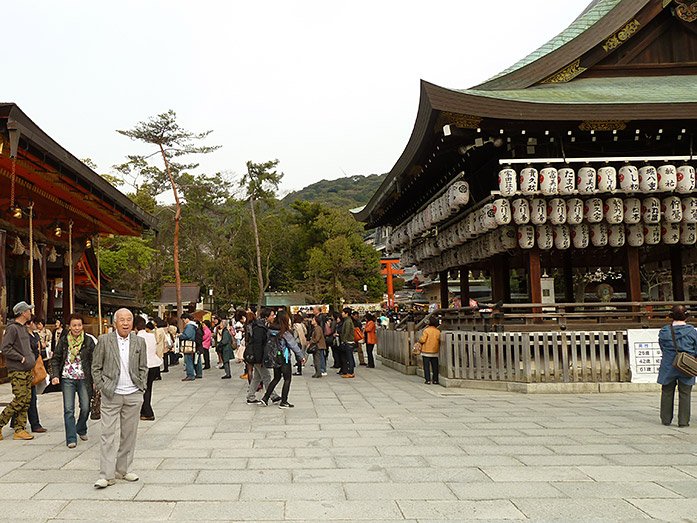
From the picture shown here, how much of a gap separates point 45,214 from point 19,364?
12.5 m

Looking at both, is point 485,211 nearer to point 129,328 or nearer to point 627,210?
point 627,210

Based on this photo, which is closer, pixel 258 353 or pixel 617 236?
pixel 258 353

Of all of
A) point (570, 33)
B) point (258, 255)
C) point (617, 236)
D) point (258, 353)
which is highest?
point (570, 33)

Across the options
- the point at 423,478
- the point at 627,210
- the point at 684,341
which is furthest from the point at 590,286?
the point at 423,478

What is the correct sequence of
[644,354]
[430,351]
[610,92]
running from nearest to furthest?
[644,354], [430,351], [610,92]

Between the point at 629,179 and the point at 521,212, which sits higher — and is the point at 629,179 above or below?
above

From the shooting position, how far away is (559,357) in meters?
11.7

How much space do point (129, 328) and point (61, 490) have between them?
1500 millimetres

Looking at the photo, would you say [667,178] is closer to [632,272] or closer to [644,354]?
[632,272]

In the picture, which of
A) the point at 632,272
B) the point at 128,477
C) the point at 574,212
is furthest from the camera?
the point at 632,272

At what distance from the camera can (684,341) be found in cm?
801

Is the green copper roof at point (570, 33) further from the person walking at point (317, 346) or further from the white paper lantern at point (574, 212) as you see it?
the person walking at point (317, 346)

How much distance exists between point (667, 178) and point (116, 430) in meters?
11.2

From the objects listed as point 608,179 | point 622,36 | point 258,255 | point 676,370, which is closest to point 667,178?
point 608,179
